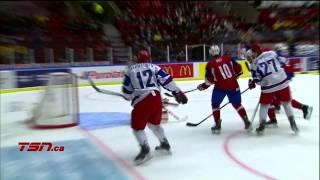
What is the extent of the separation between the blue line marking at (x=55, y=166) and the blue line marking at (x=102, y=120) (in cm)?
22

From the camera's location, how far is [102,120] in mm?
1355

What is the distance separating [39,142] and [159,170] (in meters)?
0.38

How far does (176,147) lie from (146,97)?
25cm

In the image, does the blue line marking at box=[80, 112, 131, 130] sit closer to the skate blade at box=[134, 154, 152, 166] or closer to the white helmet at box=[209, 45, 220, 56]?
the skate blade at box=[134, 154, 152, 166]

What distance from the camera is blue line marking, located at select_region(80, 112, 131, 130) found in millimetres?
1103

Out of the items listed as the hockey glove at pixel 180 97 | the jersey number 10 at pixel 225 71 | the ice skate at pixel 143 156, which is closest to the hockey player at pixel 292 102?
the jersey number 10 at pixel 225 71

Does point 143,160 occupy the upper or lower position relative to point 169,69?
lower

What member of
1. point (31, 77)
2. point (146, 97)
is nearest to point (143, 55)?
point (31, 77)

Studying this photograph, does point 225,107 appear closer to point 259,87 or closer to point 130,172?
point 259,87

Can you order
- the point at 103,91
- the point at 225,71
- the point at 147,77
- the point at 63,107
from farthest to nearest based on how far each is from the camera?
the point at 63,107 → the point at 147,77 → the point at 103,91 → the point at 225,71

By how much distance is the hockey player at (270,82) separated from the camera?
0.83 meters

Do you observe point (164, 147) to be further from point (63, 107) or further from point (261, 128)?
point (63, 107)

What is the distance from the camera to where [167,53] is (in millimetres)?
605

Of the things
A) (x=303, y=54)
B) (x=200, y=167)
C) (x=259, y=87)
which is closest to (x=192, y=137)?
(x=200, y=167)
